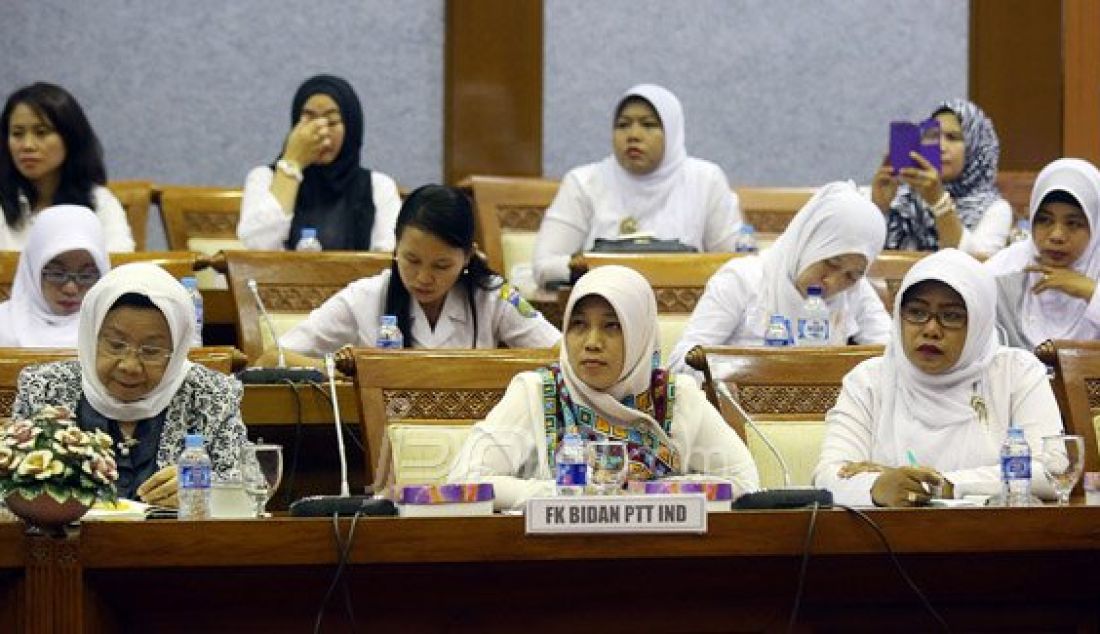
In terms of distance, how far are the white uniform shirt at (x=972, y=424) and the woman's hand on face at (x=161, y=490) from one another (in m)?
1.24

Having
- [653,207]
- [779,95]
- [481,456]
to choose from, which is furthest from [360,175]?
[481,456]

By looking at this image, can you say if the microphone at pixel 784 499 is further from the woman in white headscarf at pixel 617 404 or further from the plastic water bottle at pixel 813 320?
the plastic water bottle at pixel 813 320

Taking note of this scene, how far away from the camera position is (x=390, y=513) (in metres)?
3.16

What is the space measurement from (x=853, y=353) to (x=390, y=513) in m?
1.62

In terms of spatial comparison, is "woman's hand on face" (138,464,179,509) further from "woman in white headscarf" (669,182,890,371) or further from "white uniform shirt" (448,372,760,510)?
"woman in white headscarf" (669,182,890,371)

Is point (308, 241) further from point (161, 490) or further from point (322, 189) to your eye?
point (161, 490)

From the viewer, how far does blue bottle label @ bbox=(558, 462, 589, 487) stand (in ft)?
11.2

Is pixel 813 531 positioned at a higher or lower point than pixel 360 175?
lower

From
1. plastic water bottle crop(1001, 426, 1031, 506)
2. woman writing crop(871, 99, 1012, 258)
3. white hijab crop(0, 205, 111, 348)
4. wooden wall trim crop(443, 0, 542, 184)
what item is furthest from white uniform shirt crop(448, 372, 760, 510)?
wooden wall trim crop(443, 0, 542, 184)

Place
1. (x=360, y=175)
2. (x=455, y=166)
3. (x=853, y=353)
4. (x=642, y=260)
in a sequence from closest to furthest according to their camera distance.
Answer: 1. (x=853, y=353)
2. (x=642, y=260)
3. (x=360, y=175)
4. (x=455, y=166)

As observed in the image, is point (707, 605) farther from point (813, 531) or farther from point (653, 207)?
point (653, 207)

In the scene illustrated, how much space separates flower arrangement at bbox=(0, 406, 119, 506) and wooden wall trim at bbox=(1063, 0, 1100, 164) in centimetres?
562

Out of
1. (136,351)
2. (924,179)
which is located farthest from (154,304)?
(924,179)

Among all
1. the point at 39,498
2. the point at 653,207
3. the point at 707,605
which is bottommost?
the point at 707,605
